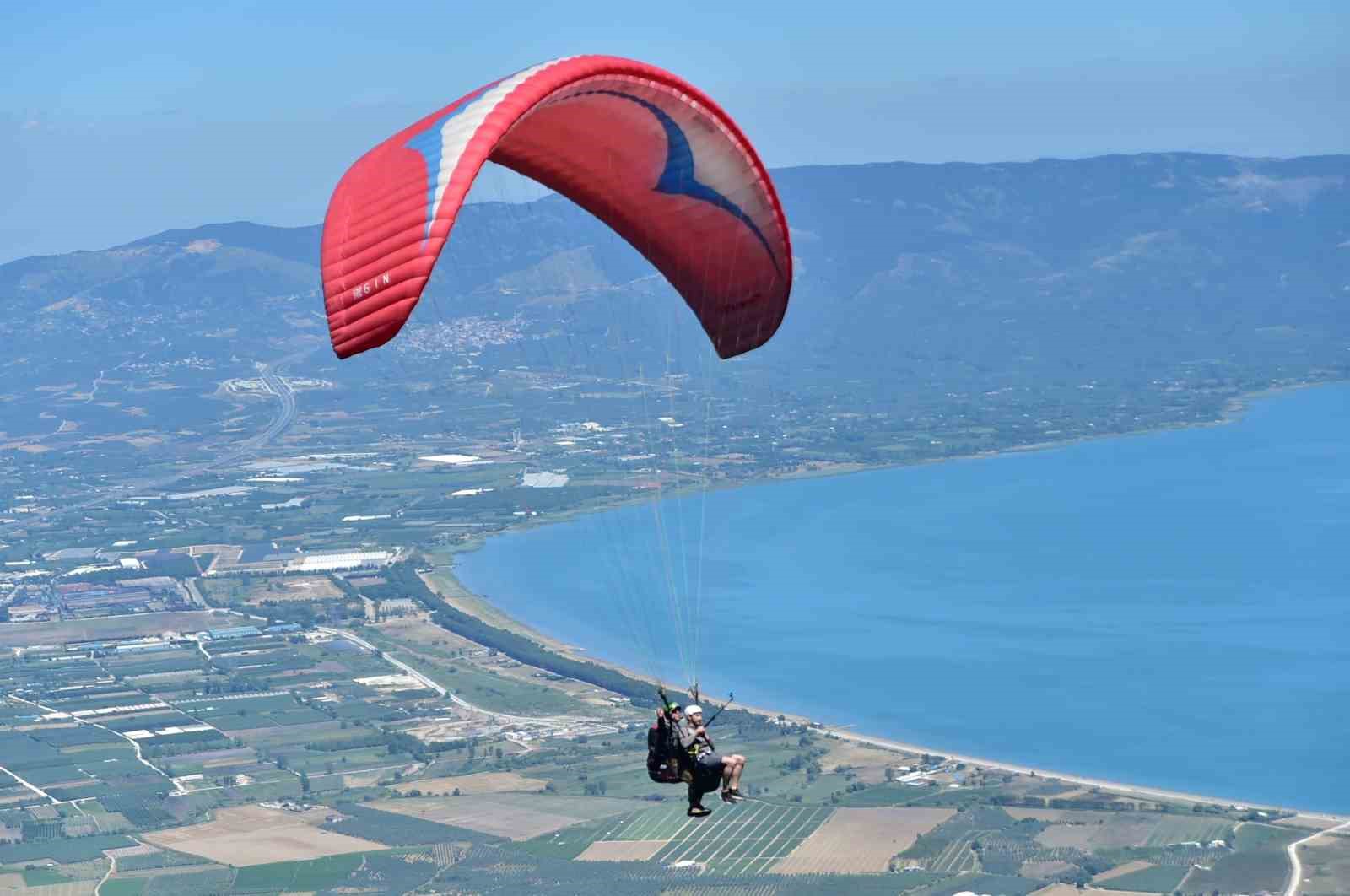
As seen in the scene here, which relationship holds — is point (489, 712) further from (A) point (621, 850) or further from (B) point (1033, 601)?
(B) point (1033, 601)

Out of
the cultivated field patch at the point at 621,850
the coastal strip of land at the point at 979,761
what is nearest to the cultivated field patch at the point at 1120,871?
the coastal strip of land at the point at 979,761

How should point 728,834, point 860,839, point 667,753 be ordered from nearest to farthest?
point 667,753 < point 860,839 < point 728,834

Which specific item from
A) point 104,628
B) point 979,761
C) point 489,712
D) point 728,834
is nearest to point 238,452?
point 104,628

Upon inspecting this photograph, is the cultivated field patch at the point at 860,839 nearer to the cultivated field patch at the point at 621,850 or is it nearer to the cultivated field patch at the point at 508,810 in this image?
the cultivated field patch at the point at 621,850

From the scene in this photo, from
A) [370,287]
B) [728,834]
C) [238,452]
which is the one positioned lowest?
[728,834]

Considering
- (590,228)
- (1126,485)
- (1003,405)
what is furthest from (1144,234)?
(1126,485)

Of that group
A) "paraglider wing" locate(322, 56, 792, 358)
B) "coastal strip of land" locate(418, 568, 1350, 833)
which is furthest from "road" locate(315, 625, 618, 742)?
"paraglider wing" locate(322, 56, 792, 358)

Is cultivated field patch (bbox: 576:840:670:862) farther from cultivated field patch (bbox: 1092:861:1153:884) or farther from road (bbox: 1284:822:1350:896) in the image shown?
road (bbox: 1284:822:1350:896)
